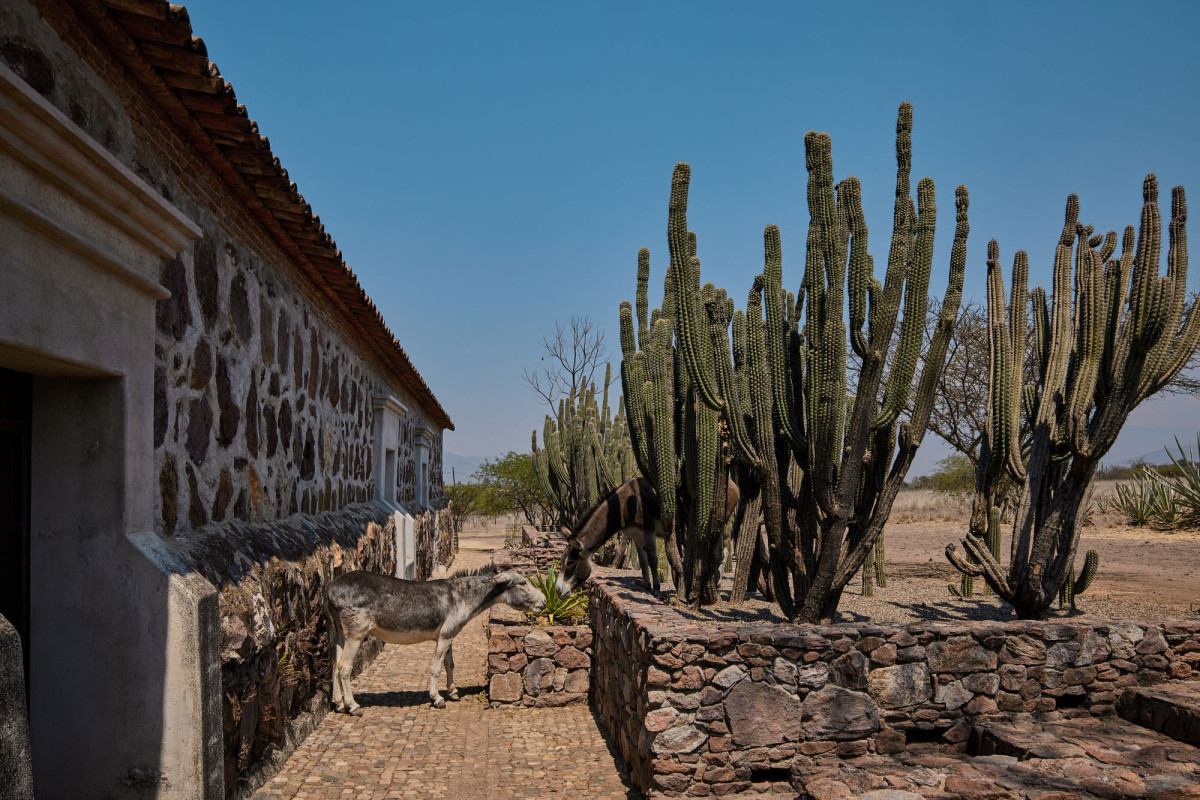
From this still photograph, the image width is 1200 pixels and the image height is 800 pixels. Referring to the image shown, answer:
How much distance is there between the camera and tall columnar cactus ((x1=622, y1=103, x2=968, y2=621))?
19.3 feet

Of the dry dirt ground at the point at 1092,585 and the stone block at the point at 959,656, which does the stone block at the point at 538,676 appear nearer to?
the dry dirt ground at the point at 1092,585

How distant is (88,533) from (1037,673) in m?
5.74

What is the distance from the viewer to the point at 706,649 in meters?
5.06

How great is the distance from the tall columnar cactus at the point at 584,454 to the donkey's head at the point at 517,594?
4991 millimetres

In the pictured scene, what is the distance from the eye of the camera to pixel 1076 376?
7.29m

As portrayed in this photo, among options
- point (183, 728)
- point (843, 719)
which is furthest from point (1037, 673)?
point (183, 728)

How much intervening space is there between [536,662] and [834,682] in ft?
9.92

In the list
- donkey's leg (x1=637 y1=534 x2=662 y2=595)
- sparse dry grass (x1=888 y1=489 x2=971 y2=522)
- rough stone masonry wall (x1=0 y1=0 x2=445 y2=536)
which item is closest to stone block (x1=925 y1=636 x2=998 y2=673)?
donkey's leg (x1=637 y1=534 x2=662 y2=595)

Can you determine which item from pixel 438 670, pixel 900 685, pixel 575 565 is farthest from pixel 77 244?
pixel 575 565

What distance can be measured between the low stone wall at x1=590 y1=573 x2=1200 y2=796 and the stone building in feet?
7.79

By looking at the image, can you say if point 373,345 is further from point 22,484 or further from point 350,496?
point 22,484

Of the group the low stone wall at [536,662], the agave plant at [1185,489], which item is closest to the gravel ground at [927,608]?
the low stone wall at [536,662]

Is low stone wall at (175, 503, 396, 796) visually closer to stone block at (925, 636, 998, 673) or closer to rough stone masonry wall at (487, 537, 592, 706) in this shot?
rough stone masonry wall at (487, 537, 592, 706)

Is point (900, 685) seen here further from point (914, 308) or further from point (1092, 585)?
point (1092, 585)
